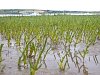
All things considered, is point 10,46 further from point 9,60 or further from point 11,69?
point 11,69

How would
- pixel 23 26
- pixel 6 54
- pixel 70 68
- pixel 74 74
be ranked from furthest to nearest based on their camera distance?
pixel 23 26 → pixel 6 54 → pixel 70 68 → pixel 74 74

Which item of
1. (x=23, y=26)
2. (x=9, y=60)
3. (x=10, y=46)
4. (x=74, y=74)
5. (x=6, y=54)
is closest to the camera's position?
(x=74, y=74)

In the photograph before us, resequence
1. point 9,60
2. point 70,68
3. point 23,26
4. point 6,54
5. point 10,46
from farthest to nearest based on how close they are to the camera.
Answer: point 23,26 → point 10,46 → point 6,54 → point 9,60 → point 70,68

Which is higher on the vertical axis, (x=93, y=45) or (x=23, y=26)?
(x=23, y=26)

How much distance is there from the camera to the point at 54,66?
3.44 metres

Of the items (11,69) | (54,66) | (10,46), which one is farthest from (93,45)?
(11,69)

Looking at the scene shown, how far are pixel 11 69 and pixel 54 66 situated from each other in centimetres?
55

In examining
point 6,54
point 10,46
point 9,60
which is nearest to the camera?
point 9,60

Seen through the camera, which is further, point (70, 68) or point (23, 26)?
point (23, 26)

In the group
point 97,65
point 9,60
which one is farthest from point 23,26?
point 97,65

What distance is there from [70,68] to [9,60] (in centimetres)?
97

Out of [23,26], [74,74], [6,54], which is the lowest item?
[74,74]

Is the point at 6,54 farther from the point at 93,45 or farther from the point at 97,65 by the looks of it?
the point at 93,45

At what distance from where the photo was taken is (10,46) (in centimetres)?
521
